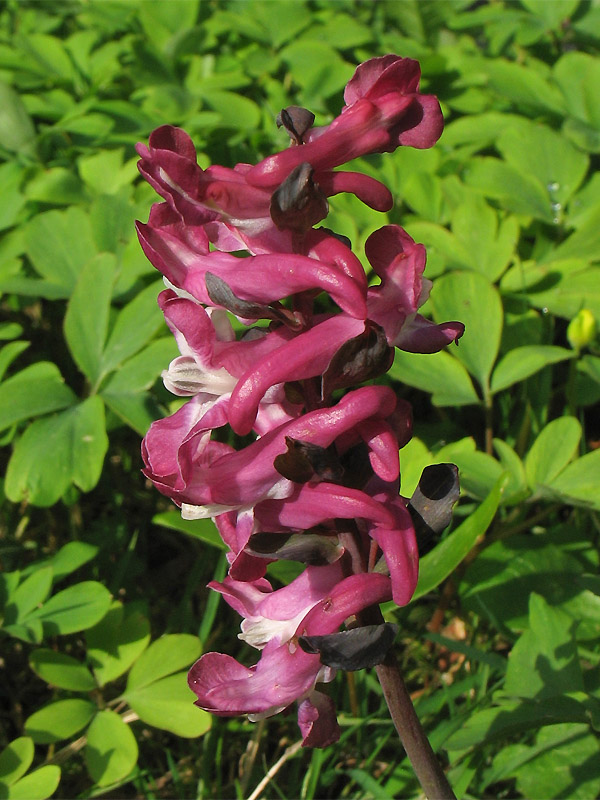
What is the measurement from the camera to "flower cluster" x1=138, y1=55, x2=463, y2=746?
2.85 ft

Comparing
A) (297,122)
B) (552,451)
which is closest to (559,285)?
(552,451)

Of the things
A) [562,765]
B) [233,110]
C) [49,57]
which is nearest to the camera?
[562,765]

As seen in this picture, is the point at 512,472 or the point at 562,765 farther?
the point at 512,472

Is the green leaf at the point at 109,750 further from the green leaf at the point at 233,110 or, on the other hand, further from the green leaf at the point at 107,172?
the green leaf at the point at 233,110

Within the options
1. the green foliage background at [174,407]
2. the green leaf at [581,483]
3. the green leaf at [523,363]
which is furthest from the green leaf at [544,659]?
the green leaf at [523,363]

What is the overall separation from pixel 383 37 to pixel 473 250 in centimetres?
166

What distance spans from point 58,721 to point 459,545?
95 cm

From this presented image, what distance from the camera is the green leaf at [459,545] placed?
1.30 m

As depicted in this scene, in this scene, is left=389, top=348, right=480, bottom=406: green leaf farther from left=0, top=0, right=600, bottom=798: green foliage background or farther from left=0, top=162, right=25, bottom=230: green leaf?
left=0, top=162, right=25, bottom=230: green leaf

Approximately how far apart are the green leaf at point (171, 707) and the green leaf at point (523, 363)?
1.08m

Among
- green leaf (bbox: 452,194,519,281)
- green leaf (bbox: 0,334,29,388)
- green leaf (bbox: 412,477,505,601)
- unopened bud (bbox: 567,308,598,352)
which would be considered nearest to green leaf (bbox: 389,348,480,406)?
unopened bud (bbox: 567,308,598,352)

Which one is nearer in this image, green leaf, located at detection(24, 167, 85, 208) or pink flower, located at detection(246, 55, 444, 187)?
pink flower, located at detection(246, 55, 444, 187)

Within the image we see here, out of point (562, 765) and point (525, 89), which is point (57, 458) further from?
point (525, 89)

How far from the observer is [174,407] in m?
2.00
